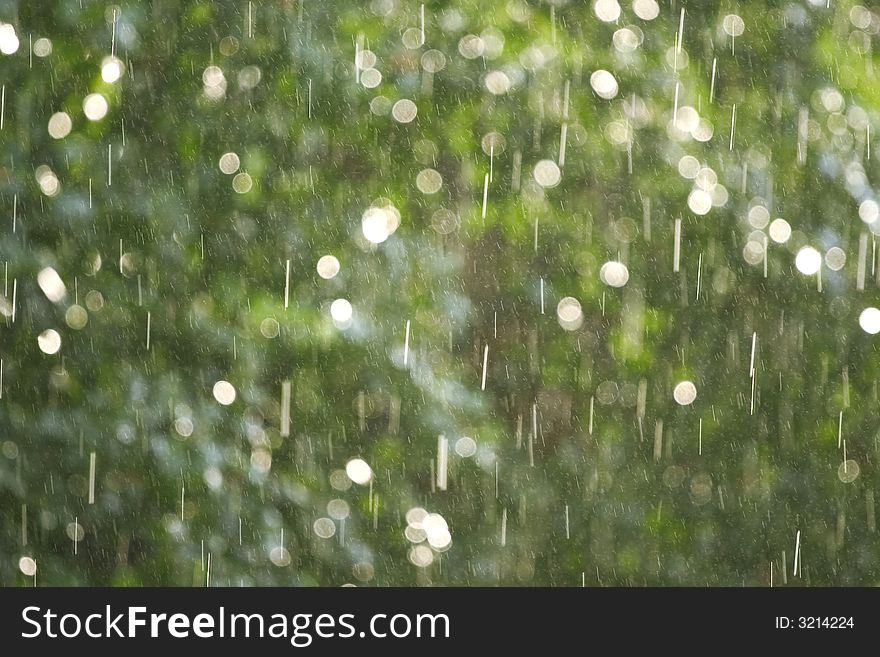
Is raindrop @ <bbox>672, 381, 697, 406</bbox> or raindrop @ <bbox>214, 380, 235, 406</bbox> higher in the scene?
raindrop @ <bbox>214, 380, 235, 406</bbox>

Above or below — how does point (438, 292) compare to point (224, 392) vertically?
above

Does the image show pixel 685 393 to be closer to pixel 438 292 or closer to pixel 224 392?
pixel 438 292

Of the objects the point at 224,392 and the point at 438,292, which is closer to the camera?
the point at 224,392

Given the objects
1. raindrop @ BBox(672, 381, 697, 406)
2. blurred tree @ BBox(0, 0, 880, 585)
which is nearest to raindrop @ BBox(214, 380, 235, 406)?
blurred tree @ BBox(0, 0, 880, 585)

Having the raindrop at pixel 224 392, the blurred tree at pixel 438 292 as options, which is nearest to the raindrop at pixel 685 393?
the blurred tree at pixel 438 292

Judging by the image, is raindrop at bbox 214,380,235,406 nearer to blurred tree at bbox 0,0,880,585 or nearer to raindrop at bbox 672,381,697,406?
blurred tree at bbox 0,0,880,585

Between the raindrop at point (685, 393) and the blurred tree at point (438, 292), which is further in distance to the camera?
the raindrop at point (685, 393)

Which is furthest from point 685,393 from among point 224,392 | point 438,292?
point 224,392

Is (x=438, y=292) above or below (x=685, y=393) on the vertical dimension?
above

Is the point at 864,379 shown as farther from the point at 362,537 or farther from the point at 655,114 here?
the point at 362,537

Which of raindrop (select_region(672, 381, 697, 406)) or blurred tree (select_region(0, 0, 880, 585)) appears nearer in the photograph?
blurred tree (select_region(0, 0, 880, 585))

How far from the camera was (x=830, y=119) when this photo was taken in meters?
2.90

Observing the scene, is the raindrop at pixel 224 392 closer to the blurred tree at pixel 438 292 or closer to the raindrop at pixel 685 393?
the blurred tree at pixel 438 292

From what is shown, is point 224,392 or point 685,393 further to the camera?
point 685,393
